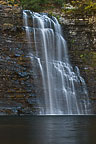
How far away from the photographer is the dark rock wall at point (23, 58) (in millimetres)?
15922

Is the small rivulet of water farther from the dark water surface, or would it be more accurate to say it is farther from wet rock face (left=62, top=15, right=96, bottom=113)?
the dark water surface

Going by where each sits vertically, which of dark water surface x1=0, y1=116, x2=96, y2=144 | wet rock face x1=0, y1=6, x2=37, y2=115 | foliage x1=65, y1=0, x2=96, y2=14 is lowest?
dark water surface x1=0, y1=116, x2=96, y2=144

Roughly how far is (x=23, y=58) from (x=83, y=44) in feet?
19.7

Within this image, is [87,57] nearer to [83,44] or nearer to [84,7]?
[83,44]

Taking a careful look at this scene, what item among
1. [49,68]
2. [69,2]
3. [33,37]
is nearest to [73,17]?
[69,2]

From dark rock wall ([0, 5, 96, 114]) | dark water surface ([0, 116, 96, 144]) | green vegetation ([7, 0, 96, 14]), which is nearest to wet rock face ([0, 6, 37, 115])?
dark rock wall ([0, 5, 96, 114])

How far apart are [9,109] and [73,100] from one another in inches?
158

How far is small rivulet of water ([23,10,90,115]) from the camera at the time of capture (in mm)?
16844

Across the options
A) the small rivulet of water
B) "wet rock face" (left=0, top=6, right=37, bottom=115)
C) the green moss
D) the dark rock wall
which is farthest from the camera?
the green moss

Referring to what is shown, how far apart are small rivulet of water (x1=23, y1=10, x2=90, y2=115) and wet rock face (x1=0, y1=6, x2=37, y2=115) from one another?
0.46 meters

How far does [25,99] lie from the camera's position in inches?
630

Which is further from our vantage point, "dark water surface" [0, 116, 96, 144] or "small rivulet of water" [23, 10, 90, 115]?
"small rivulet of water" [23, 10, 90, 115]

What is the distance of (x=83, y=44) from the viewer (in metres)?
22.0

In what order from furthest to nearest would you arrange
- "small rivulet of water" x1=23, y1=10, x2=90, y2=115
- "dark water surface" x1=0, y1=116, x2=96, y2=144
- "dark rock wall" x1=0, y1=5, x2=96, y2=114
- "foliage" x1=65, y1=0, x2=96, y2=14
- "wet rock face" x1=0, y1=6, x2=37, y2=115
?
"foliage" x1=65, y1=0, x2=96, y2=14 < "small rivulet of water" x1=23, y1=10, x2=90, y2=115 < "dark rock wall" x1=0, y1=5, x2=96, y2=114 < "wet rock face" x1=0, y1=6, x2=37, y2=115 < "dark water surface" x1=0, y1=116, x2=96, y2=144
